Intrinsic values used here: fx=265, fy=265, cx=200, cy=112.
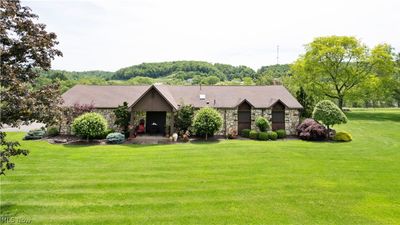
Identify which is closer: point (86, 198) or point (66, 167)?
point (86, 198)

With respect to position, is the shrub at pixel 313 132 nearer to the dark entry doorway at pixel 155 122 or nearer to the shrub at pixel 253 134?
the shrub at pixel 253 134

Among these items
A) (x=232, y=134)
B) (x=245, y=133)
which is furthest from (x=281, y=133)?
Result: (x=232, y=134)

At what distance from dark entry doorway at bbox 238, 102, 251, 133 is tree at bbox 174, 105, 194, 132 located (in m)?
5.40

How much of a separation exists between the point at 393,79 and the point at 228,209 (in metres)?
51.1

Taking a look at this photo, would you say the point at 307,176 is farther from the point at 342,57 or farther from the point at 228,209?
the point at 342,57

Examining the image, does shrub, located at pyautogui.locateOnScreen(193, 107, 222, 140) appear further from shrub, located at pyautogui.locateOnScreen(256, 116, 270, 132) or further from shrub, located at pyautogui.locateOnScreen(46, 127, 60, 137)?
shrub, located at pyautogui.locateOnScreen(46, 127, 60, 137)

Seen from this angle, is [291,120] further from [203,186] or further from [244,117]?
[203,186]

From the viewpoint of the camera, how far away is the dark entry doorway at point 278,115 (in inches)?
1128

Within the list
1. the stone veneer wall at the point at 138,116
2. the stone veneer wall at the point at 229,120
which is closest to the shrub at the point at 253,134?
the stone veneer wall at the point at 229,120

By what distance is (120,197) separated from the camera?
11.8 meters

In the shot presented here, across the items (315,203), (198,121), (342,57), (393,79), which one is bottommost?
(315,203)

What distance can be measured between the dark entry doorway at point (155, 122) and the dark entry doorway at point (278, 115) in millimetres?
11777

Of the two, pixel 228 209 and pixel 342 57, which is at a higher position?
pixel 342 57

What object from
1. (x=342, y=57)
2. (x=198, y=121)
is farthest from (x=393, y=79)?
(x=198, y=121)
